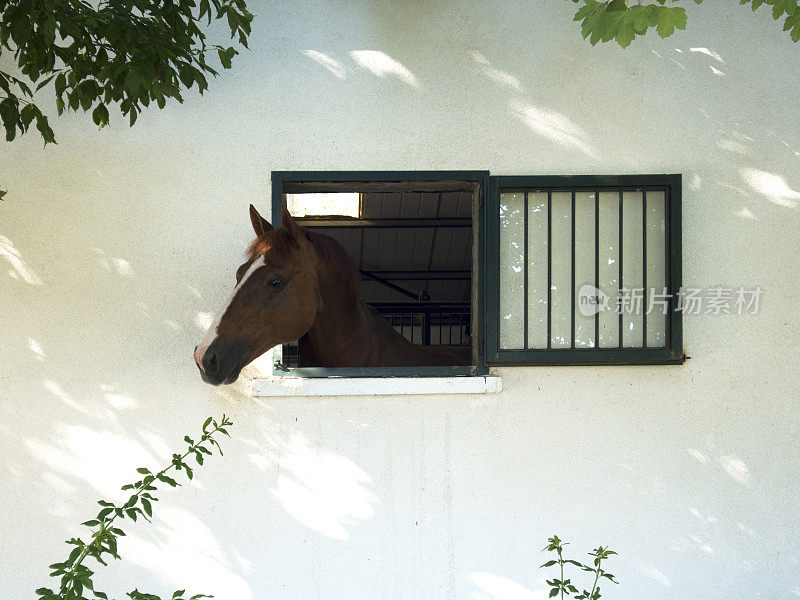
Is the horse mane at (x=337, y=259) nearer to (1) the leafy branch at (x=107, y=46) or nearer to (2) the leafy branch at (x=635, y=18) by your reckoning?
(1) the leafy branch at (x=107, y=46)

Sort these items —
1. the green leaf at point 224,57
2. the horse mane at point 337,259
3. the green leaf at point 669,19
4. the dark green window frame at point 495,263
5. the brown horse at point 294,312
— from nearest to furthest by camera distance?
the green leaf at point 669,19 < the green leaf at point 224,57 < the brown horse at point 294,312 < the dark green window frame at point 495,263 < the horse mane at point 337,259

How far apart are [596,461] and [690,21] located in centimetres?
196

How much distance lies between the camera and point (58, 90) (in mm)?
2836

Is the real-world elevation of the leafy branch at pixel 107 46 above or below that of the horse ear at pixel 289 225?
above

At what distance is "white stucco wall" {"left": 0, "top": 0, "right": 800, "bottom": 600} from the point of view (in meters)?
3.33

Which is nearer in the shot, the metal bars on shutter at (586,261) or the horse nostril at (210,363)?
the horse nostril at (210,363)

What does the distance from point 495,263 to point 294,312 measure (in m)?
0.85

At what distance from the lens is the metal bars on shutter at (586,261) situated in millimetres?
3336

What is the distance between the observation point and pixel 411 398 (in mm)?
3371

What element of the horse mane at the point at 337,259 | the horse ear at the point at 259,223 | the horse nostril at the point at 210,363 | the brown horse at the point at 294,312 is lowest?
the horse nostril at the point at 210,363

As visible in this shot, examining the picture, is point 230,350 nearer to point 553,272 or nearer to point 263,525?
point 263,525

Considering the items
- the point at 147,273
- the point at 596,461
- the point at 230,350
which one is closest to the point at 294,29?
the point at 147,273

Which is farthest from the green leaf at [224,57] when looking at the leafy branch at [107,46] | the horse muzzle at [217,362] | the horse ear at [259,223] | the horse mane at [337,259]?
the horse muzzle at [217,362]

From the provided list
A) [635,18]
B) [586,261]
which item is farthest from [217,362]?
[635,18]
